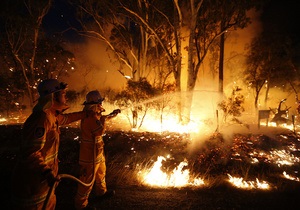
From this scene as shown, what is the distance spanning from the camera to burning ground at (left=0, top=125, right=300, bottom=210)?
182 inches

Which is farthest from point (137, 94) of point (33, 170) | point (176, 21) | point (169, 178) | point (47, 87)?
point (33, 170)

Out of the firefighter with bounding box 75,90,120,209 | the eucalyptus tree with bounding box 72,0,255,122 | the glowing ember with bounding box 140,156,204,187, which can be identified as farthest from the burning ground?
the eucalyptus tree with bounding box 72,0,255,122

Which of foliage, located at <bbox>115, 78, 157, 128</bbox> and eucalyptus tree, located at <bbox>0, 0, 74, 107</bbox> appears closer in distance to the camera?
foliage, located at <bbox>115, 78, 157, 128</bbox>

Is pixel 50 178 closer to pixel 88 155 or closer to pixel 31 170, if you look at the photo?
pixel 31 170

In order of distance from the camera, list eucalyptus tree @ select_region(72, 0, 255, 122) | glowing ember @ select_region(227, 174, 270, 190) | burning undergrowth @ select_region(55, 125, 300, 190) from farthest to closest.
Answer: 1. eucalyptus tree @ select_region(72, 0, 255, 122)
2. burning undergrowth @ select_region(55, 125, 300, 190)
3. glowing ember @ select_region(227, 174, 270, 190)

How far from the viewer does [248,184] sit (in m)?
5.61

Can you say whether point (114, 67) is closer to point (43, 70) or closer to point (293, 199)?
point (43, 70)

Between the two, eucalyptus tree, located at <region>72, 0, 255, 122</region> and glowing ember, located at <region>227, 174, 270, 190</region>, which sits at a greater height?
eucalyptus tree, located at <region>72, 0, 255, 122</region>

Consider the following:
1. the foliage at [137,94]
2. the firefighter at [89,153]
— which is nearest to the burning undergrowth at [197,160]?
the firefighter at [89,153]

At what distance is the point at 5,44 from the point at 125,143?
658 inches

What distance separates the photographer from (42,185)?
2.74m

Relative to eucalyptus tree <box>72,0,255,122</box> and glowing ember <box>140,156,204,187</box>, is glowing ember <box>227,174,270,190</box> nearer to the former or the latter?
glowing ember <box>140,156,204,187</box>

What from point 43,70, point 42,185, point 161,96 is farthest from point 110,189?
point 43,70

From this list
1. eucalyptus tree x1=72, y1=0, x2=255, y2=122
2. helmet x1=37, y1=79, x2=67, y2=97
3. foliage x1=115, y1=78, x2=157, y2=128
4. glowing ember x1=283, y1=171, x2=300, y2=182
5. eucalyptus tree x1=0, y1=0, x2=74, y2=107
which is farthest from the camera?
eucalyptus tree x1=0, y1=0, x2=74, y2=107
